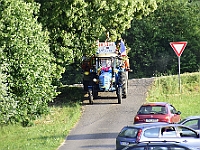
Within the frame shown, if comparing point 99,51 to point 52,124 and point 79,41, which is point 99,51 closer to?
point 79,41

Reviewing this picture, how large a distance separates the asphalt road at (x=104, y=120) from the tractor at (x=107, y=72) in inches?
30.0

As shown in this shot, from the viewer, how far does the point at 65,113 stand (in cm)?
3062

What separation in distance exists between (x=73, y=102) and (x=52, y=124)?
505cm

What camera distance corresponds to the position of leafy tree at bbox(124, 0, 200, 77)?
56125 mm

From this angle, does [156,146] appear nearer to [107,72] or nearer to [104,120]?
[104,120]

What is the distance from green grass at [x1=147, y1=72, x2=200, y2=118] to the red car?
633cm

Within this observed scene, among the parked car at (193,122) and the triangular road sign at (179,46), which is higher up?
the triangular road sign at (179,46)

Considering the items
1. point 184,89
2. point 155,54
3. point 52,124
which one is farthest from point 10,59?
point 155,54

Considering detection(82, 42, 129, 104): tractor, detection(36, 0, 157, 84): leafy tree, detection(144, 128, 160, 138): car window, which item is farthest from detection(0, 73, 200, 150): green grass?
detection(144, 128, 160, 138): car window

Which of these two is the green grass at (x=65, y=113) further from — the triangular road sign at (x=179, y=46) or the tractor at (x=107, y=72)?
the triangular road sign at (x=179, y=46)

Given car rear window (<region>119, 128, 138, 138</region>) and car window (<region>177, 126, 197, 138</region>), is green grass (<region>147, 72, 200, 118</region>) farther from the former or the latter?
car rear window (<region>119, 128, 138, 138</region>)

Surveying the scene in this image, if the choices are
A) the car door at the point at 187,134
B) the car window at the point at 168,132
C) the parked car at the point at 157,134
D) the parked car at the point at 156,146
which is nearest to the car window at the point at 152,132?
the parked car at the point at 157,134

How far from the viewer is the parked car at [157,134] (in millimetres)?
18234

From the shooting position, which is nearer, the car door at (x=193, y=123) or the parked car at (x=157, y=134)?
the parked car at (x=157, y=134)
